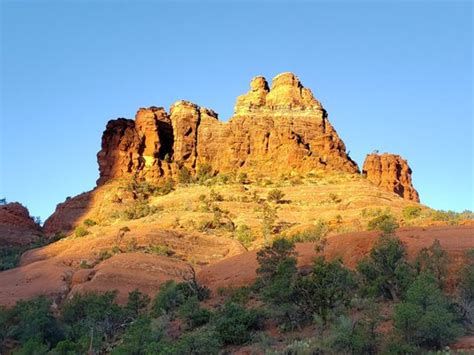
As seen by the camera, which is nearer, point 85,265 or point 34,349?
point 34,349

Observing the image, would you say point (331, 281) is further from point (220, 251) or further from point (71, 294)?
point (220, 251)

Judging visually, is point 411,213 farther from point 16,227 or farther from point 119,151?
point 16,227

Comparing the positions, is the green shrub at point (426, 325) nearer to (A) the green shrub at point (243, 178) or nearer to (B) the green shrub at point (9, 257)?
(B) the green shrub at point (9, 257)

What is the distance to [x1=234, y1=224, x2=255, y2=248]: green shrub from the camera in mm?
43406

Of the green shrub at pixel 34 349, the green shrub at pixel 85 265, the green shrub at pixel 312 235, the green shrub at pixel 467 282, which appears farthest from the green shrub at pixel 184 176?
the green shrub at pixel 467 282

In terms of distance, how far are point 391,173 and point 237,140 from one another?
24266mm

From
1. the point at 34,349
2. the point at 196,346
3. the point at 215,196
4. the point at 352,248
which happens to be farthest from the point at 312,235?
the point at 196,346

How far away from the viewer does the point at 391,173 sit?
264 feet

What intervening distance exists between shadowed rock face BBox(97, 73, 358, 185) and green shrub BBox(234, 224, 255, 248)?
19.1 meters

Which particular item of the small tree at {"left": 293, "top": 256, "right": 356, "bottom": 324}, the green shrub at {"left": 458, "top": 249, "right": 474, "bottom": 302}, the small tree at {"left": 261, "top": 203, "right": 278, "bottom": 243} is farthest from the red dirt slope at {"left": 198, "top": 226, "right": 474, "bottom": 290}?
the small tree at {"left": 261, "top": 203, "right": 278, "bottom": 243}

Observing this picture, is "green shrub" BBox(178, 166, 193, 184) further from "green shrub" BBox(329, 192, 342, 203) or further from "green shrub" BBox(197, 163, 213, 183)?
"green shrub" BBox(329, 192, 342, 203)

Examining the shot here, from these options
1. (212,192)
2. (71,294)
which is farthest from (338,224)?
(71,294)

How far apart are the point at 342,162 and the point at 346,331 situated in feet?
185

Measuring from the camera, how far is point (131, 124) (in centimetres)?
7375
